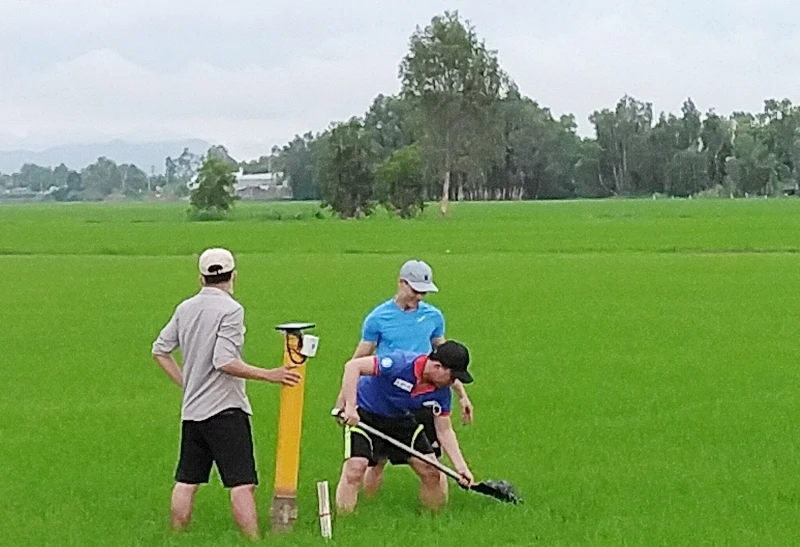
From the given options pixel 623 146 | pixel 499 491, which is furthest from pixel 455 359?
pixel 623 146

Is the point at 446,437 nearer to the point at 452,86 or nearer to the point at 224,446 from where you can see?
the point at 224,446

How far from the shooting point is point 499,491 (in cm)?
818

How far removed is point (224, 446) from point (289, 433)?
1.13 feet

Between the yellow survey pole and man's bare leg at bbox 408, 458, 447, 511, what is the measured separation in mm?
868

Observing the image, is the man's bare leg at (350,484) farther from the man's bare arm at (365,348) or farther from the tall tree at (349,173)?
the tall tree at (349,173)

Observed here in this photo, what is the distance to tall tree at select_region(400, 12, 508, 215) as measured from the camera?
75750 millimetres

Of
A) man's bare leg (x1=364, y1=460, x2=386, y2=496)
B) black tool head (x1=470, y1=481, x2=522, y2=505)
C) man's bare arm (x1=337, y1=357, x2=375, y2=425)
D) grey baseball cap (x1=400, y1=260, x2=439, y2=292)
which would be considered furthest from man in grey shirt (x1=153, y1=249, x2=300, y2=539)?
black tool head (x1=470, y1=481, x2=522, y2=505)

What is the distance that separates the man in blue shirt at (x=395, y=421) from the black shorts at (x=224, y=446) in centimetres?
62

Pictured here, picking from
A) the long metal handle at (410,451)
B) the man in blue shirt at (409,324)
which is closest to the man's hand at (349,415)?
the long metal handle at (410,451)

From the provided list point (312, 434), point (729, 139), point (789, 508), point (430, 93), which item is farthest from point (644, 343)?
point (729, 139)

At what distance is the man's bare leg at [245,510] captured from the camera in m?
7.21

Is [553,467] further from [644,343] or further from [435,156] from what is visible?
[435,156]

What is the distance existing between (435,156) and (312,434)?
2650 inches

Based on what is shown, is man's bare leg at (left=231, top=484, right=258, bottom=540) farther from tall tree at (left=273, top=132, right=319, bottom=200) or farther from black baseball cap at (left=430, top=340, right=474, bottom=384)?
tall tree at (left=273, top=132, right=319, bottom=200)
